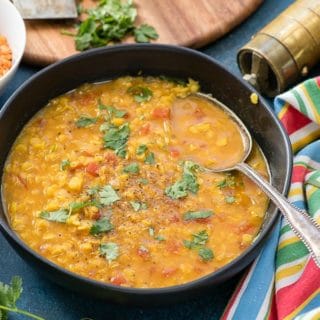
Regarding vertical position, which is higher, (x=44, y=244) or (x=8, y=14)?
(x=8, y=14)

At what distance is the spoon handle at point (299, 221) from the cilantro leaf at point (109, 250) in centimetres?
62

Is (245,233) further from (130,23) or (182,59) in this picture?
(130,23)

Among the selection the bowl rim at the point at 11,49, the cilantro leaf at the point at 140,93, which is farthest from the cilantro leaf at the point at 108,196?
the bowl rim at the point at 11,49

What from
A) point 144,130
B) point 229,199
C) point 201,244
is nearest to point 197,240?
point 201,244

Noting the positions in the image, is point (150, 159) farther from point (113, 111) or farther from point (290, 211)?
point (290, 211)

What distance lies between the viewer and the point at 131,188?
3152 mm

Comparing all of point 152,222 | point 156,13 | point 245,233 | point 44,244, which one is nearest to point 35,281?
point 44,244

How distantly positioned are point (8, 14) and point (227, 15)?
3.70ft

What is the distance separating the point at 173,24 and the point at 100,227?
1470 mm

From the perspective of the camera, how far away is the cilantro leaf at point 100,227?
3.01 meters

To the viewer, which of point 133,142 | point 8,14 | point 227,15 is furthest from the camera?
point 227,15

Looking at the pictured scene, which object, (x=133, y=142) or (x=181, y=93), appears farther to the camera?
(x=181, y=93)

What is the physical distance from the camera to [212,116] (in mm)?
3520

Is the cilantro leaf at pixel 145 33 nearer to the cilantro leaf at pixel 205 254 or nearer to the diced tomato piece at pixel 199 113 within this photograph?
the diced tomato piece at pixel 199 113
